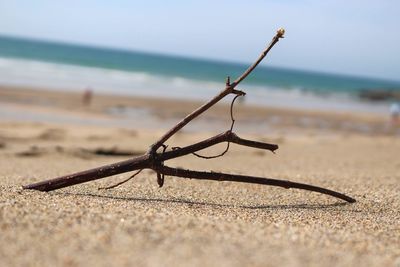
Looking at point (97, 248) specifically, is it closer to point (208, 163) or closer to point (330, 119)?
point (208, 163)

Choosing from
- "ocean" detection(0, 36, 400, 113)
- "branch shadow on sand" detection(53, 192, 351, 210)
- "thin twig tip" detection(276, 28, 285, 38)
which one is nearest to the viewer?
"thin twig tip" detection(276, 28, 285, 38)

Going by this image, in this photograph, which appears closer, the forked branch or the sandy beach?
the sandy beach

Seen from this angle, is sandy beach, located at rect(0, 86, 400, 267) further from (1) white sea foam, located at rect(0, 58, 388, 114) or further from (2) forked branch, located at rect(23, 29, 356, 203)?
(1) white sea foam, located at rect(0, 58, 388, 114)

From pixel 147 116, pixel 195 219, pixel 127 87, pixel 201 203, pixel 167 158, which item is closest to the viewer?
pixel 195 219

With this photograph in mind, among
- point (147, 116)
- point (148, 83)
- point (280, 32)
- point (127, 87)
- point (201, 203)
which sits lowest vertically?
point (147, 116)

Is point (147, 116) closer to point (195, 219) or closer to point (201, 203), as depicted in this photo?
point (201, 203)

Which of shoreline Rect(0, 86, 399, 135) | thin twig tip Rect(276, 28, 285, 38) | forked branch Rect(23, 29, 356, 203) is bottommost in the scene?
shoreline Rect(0, 86, 399, 135)

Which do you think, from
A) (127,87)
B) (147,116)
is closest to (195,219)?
(147,116)

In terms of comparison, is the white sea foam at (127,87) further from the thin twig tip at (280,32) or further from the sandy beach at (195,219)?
the thin twig tip at (280,32)

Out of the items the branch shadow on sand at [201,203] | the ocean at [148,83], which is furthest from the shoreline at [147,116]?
the branch shadow on sand at [201,203]

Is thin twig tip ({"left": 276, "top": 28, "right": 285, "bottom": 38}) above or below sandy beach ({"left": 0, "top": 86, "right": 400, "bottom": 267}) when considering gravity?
above

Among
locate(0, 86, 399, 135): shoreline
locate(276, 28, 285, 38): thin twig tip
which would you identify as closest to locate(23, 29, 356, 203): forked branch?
locate(276, 28, 285, 38): thin twig tip

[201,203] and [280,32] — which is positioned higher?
[280,32]
